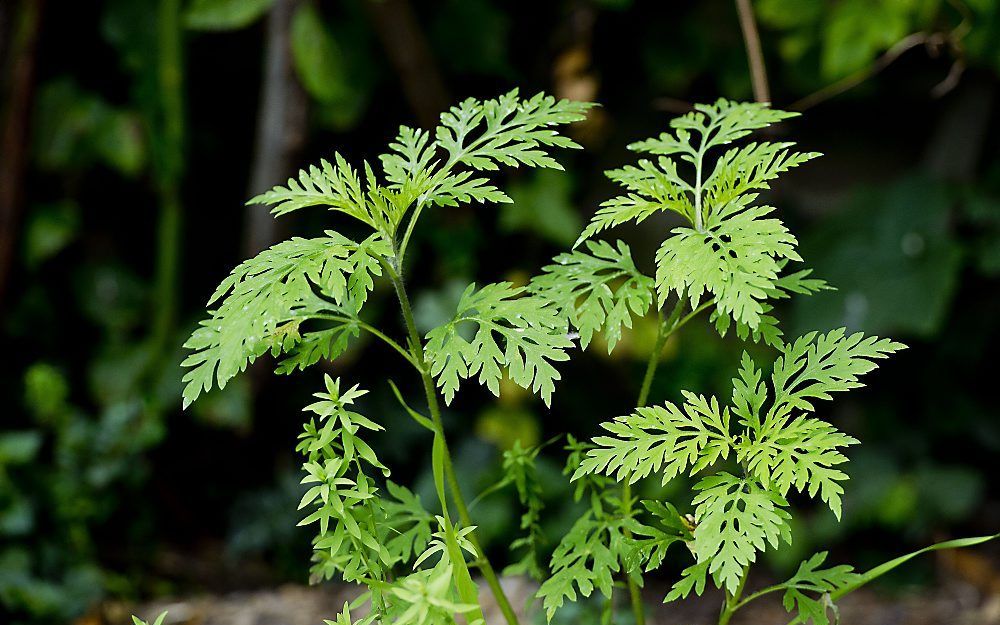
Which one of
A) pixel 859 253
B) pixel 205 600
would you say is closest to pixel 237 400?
pixel 205 600

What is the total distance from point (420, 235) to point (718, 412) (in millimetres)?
2313

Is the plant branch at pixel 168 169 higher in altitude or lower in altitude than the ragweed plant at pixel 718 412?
higher

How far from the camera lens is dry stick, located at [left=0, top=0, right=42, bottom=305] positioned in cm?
291

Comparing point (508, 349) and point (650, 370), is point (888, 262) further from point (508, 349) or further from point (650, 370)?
point (508, 349)

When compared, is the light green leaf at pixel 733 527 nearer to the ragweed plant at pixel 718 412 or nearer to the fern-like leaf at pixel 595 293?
the ragweed plant at pixel 718 412

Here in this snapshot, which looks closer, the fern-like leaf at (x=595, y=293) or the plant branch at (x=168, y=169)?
the fern-like leaf at (x=595, y=293)

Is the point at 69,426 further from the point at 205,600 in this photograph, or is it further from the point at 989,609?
the point at 989,609

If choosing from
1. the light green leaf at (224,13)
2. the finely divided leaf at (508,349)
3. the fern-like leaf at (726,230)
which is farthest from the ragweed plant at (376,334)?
the light green leaf at (224,13)

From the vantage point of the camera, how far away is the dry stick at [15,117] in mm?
2914

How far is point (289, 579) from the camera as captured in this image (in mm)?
2932

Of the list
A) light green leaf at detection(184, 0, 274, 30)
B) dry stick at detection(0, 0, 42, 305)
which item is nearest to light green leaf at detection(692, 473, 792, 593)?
light green leaf at detection(184, 0, 274, 30)

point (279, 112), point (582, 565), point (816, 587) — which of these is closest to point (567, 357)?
point (582, 565)

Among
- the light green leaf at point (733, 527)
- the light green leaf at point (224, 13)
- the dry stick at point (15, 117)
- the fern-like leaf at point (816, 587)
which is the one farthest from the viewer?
the dry stick at point (15, 117)

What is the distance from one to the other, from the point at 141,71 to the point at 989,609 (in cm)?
316
